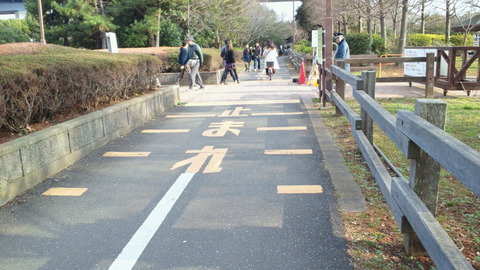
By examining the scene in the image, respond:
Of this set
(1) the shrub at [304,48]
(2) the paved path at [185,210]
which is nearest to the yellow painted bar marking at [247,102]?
(2) the paved path at [185,210]

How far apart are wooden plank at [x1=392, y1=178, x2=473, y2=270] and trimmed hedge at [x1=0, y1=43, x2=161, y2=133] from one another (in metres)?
4.57

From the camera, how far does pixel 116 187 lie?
5.00 m

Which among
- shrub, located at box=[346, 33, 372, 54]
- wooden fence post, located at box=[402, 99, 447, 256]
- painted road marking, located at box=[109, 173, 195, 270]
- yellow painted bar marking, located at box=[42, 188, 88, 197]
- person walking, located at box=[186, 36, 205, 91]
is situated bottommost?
painted road marking, located at box=[109, 173, 195, 270]

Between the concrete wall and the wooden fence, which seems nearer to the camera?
the wooden fence

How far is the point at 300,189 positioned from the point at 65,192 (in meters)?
2.62

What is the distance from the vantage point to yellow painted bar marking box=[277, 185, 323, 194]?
466cm

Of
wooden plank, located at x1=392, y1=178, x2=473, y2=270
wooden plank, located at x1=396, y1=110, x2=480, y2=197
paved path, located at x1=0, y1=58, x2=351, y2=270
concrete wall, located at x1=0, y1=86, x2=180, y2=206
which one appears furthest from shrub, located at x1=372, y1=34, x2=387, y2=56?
wooden plank, located at x1=396, y1=110, x2=480, y2=197

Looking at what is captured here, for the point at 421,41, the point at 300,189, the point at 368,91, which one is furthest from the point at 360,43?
the point at 300,189

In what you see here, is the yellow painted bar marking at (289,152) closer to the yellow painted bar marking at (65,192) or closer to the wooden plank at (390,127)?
the wooden plank at (390,127)

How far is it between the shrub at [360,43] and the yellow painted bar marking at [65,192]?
27.5 meters

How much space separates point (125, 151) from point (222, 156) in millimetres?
1580

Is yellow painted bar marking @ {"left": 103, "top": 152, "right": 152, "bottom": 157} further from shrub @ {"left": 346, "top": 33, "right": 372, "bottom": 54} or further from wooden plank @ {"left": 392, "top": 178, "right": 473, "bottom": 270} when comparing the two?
shrub @ {"left": 346, "top": 33, "right": 372, "bottom": 54}

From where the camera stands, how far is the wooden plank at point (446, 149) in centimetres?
188

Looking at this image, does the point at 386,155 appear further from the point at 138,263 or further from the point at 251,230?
the point at 138,263
